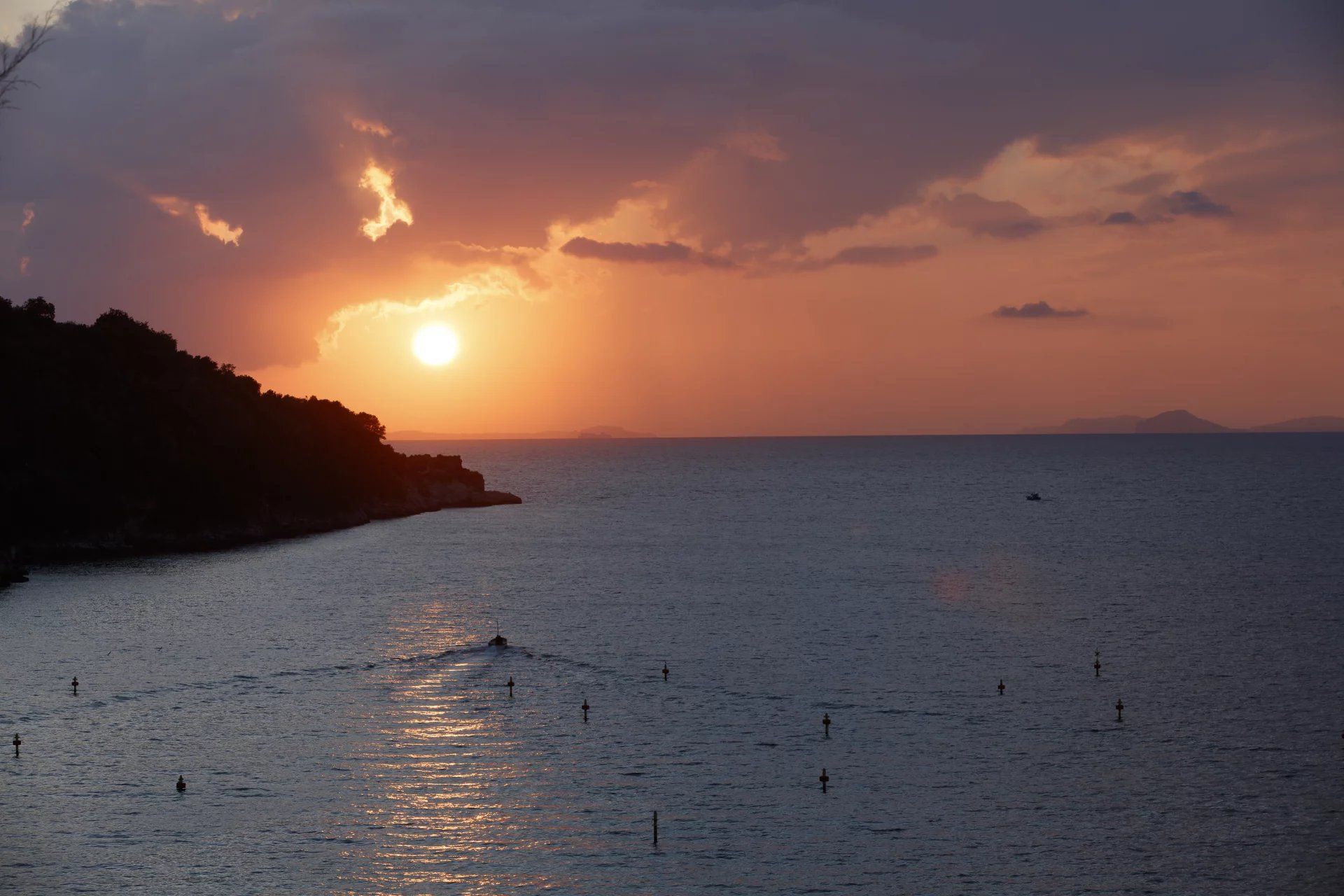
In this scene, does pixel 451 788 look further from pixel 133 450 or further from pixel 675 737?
pixel 133 450

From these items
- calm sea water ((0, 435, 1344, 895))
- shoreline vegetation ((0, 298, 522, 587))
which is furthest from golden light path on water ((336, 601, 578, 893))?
shoreline vegetation ((0, 298, 522, 587))

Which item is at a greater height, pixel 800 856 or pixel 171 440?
pixel 171 440

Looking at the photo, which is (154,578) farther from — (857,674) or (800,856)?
(800,856)

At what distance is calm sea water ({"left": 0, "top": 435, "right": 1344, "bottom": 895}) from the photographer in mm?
40156

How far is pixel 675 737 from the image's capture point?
55.0m

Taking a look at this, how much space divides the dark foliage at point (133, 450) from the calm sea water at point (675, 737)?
28755 mm

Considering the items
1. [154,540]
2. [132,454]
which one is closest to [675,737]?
[154,540]

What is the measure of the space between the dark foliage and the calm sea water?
28.8 meters

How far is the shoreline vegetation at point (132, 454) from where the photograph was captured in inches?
5118

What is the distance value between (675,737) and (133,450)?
117 metres

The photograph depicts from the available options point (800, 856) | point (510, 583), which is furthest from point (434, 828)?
point (510, 583)

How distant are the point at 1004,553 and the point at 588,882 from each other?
11128cm

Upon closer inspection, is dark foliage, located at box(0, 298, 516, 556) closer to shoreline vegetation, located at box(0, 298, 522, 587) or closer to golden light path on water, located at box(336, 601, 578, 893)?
shoreline vegetation, located at box(0, 298, 522, 587)

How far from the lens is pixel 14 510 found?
415ft
